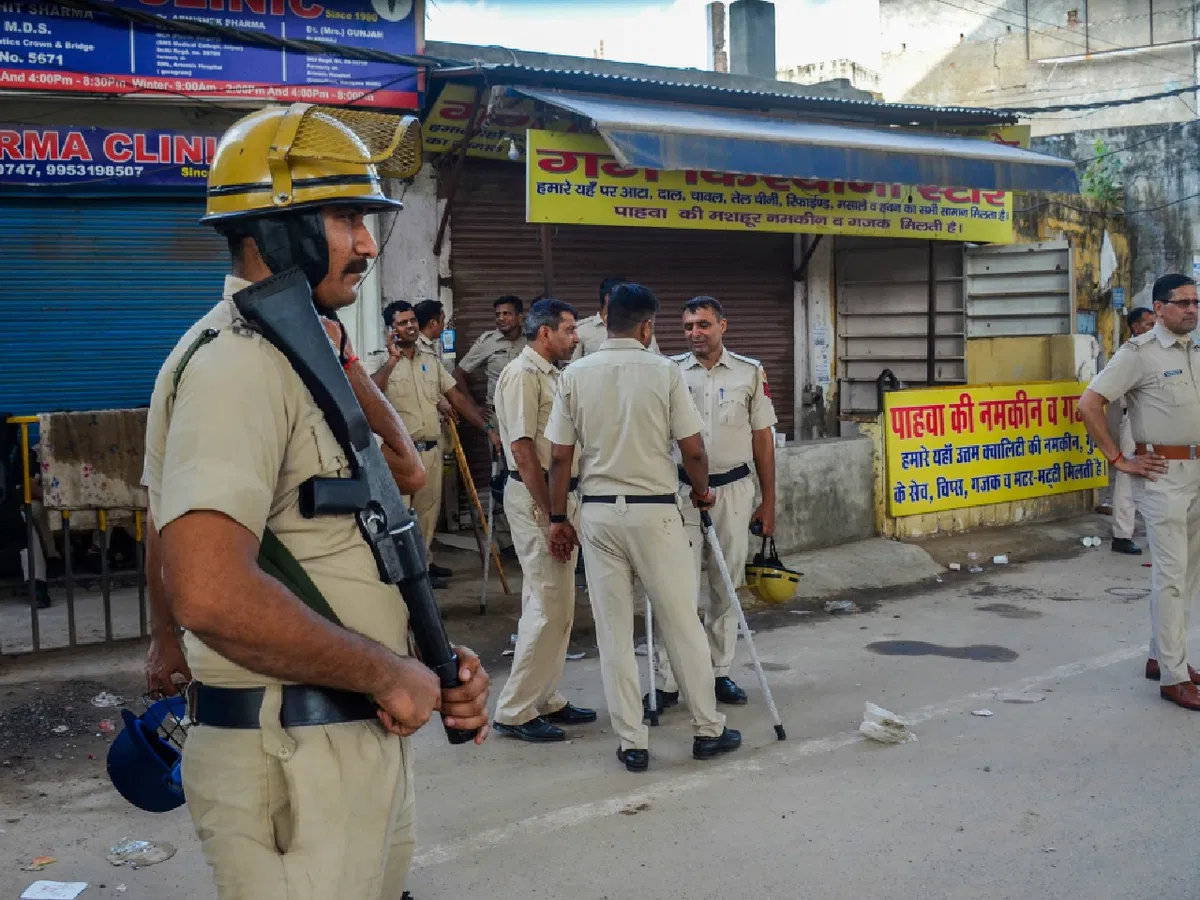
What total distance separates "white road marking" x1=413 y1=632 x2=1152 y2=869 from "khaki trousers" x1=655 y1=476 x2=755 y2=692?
0.86 m

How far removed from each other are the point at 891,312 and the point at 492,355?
18.8 feet

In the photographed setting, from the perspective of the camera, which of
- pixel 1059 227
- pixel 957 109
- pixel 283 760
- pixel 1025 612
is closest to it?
pixel 283 760

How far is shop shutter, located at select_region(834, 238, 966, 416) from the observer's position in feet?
44.8

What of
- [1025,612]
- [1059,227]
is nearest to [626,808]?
[1025,612]

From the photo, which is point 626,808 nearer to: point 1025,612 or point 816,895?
point 816,895

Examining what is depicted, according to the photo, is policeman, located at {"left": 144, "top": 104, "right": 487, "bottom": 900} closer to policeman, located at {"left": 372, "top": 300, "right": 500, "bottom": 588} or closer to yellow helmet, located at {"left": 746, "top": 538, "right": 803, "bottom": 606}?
yellow helmet, located at {"left": 746, "top": 538, "right": 803, "bottom": 606}

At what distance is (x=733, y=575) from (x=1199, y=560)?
2.41 meters

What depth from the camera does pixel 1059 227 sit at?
Result: 16656 millimetres

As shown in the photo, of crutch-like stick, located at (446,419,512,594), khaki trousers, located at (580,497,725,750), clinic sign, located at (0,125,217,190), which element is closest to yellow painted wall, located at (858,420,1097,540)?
crutch-like stick, located at (446,419,512,594)

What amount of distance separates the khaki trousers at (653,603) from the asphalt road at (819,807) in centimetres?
26

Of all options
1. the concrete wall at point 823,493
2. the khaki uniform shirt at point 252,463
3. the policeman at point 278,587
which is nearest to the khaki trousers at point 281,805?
the policeman at point 278,587

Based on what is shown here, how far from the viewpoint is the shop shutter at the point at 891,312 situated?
13.7 metres

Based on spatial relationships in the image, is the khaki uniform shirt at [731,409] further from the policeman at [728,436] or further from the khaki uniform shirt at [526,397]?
the khaki uniform shirt at [526,397]

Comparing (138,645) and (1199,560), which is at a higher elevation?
(1199,560)
